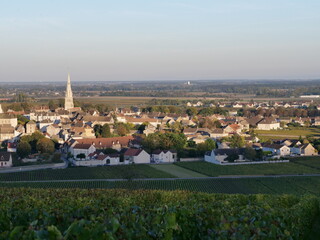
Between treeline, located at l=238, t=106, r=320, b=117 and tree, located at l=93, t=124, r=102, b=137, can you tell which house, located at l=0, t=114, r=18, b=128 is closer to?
tree, located at l=93, t=124, r=102, b=137

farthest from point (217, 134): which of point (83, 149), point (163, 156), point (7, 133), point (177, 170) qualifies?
point (7, 133)

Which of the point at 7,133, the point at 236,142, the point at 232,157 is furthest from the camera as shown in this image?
the point at 7,133

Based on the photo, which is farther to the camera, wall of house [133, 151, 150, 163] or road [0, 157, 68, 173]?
wall of house [133, 151, 150, 163]

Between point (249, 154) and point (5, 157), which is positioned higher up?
point (5, 157)

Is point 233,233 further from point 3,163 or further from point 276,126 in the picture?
point 276,126

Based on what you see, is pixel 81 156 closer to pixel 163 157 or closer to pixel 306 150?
pixel 163 157

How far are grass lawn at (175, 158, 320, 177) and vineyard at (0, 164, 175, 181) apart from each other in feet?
12.8

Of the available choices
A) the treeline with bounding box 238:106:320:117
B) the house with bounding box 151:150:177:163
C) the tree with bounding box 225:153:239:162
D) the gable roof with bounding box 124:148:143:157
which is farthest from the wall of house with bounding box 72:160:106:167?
the treeline with bounding box 238:106:320:117

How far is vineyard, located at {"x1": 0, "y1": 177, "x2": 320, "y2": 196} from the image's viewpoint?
30906 millimetres

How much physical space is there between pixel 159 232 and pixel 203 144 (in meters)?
39.8

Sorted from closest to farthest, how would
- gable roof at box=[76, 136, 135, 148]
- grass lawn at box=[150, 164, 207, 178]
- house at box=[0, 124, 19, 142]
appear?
grass lawn at box=[150, 164, 207, 178], gable roof at box=[76, 136, 135, 148], house at box=[0, 124, 19, 142]

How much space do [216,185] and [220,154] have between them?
11435 mm

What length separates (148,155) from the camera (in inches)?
1708

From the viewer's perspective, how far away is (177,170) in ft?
129
